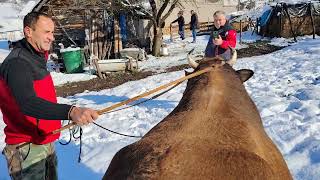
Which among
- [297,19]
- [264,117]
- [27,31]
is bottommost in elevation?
[264,117]

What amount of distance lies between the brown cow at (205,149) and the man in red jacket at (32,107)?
49 cm

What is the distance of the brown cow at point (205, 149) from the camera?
2121 millimetres

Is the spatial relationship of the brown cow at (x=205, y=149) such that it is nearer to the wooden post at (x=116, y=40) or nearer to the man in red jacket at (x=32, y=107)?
the man in red jacket at (x=32, y=107)

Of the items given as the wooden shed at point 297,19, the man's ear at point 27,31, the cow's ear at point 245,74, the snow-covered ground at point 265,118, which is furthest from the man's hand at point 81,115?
the wooden shed at point 297,19

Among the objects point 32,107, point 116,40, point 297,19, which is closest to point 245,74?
point 32,107

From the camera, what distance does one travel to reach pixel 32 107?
8.78 ft

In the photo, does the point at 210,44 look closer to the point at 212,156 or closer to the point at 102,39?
the point at 212,156

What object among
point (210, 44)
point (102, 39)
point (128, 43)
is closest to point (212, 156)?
point (210, 44)

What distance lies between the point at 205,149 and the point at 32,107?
3.84ft

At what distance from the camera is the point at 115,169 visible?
99.7 inches

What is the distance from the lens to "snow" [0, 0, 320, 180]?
204 inches

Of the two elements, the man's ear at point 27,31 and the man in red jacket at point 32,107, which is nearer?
the man in red jacket at point 32,107

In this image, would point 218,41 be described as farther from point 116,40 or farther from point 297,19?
point 297,19

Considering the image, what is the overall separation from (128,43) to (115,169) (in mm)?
19163
